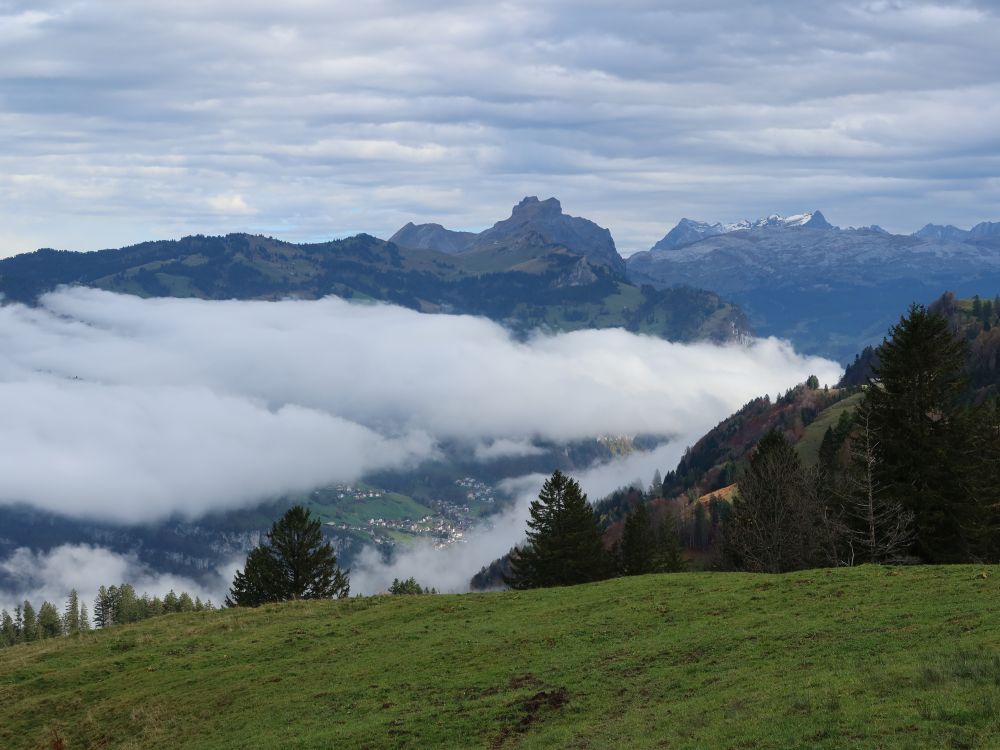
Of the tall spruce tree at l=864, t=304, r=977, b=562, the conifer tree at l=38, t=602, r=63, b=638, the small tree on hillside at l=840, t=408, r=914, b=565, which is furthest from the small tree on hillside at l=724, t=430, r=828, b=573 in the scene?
the conifer tree at l=38, t=602, r=63, b=638

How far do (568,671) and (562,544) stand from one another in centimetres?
4724

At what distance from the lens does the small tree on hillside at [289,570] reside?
81000 millimetres

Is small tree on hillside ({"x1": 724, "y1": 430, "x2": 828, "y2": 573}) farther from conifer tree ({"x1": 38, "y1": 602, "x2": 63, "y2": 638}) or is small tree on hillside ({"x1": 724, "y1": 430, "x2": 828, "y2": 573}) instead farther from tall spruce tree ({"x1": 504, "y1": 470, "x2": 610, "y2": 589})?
conifer tree ({"x1": 38, "y1": 602, "x2": 63, "y2": 638})

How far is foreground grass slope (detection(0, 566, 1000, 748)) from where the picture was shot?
26.5 meters

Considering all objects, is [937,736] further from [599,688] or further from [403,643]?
[403,643]

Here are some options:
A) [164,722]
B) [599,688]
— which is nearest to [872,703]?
[599,688]

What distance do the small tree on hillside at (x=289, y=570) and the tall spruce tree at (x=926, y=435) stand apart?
4861 centimetres

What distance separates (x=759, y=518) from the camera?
252ft

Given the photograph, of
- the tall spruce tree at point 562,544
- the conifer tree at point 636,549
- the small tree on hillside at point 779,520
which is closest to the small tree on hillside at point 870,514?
the small tree on hillside at point 779,520

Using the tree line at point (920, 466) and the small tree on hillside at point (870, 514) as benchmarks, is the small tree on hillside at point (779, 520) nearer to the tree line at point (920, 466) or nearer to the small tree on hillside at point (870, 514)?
the small tree on hillside at point (870, 514)

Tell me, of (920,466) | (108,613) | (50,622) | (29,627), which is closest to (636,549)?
(920,466)

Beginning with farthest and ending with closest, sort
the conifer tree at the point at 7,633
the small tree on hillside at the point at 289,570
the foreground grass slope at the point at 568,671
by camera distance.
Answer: the conifer tree at the point at 7,633
the small tree on hillside at the point at 289,570
the foreground grass slope at the point at 568,671

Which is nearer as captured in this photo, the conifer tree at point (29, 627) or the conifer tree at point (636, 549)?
the conifer tree at point (636, 549)

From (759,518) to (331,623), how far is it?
40.1 meters
